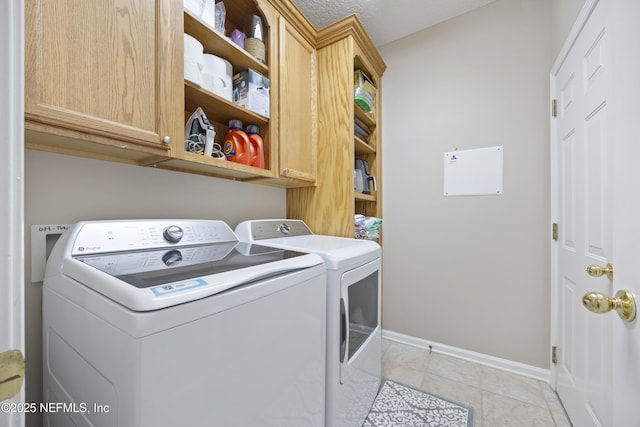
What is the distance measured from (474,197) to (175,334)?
7.13 ft

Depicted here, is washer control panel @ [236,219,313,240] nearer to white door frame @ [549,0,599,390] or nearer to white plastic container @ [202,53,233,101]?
white plastic container @ [202,53,233,101]

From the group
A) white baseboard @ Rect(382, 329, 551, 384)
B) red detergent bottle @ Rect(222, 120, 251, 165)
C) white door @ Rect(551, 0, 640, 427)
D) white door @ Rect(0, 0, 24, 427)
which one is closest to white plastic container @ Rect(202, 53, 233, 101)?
red detergent bottle @ Rect(222, 120, 251, 165)

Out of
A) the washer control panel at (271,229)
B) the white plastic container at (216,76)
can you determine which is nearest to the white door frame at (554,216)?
the washer control panel at (271,229)

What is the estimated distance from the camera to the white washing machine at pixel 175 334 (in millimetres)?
537

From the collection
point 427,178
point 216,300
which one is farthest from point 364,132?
point 216,300

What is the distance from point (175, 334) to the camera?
0.56 meters

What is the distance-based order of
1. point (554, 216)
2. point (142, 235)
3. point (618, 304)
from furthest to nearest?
point (554, 216), point (142, 235), point (618, 304)

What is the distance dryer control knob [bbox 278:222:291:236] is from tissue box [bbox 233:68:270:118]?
2.27 feet

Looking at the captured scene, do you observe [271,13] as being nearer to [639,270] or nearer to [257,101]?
[257,101]

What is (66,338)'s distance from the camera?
733 millimetres

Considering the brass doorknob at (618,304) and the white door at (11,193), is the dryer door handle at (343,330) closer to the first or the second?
the brass doorknob at (618,304)

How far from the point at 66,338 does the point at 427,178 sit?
2.33 meters

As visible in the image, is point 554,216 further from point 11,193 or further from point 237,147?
point 11,193

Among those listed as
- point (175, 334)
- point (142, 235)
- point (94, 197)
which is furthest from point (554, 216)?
point (94, 197)
